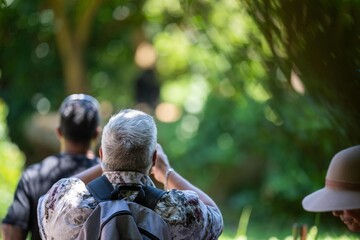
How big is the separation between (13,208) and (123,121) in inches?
54.7

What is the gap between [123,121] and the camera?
3305mm

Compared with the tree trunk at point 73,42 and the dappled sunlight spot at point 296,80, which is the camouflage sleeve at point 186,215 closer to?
the dappled sunlight spot at point 296,80

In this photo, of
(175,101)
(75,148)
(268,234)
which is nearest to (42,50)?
(175,101)

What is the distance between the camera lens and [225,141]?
14852 mm

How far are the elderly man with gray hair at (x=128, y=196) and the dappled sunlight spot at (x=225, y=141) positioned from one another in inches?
449

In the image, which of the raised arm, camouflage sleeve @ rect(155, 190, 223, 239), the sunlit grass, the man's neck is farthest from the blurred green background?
camouflage sleeve @ rect(155, 190, 223, 239)

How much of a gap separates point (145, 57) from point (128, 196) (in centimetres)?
1352

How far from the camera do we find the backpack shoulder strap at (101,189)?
3.23 meters

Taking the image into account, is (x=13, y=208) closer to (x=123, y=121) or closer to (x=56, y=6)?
(x=123, y=121)

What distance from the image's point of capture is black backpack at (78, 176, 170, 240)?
3.03 meters

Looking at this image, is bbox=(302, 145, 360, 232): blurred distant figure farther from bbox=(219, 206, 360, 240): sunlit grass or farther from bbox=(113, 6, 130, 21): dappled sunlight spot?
bbox=(113, 6, 130, 21): dappled sunlight spot

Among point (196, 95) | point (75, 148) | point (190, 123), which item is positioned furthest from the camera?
point (196, 95)

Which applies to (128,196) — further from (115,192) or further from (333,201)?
(333,201)

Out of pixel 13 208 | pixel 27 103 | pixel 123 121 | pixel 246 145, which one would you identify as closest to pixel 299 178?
pixel 246 145
